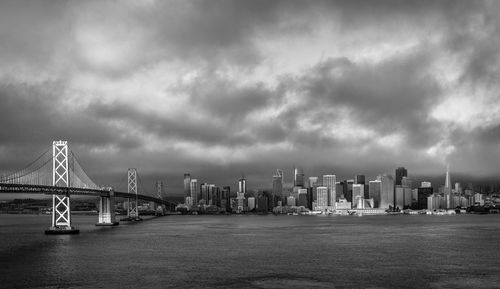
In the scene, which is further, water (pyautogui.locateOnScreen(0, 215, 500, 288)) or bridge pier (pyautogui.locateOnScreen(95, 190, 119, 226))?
bridge pier (pyautogui.locateOnScreen(95, 190, 119, 226))

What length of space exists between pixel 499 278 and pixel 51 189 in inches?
2142

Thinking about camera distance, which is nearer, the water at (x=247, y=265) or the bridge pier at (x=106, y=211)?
the water at (x=247, y=265)

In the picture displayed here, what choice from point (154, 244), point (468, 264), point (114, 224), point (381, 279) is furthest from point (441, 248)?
point (114, 224)

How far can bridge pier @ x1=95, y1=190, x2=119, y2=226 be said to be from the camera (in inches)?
4231

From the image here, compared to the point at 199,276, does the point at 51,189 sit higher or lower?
higher

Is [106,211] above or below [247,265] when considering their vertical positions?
below

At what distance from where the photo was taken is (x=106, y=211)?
111938 mm

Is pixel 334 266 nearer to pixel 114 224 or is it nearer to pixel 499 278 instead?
pixel 499 278

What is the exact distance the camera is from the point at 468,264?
4381cm

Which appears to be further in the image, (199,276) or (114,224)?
(114,224)

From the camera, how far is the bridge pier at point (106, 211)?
10746 cm

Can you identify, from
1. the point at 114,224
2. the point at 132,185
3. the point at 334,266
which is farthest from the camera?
the point at 132,185

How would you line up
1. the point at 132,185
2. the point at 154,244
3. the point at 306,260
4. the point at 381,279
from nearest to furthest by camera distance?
the point at 381,279 → the point at 306,260 → the point at 154,244 → the point at 132,185

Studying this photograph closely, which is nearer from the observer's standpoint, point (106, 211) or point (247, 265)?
point (247, 265)
